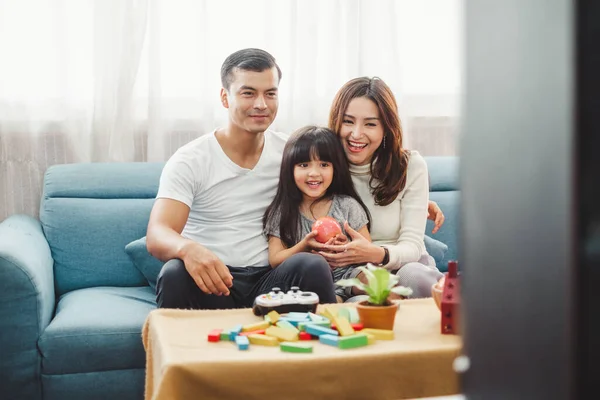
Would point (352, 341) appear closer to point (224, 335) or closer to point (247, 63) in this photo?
point (224, 335)

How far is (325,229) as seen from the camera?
2.07 metres

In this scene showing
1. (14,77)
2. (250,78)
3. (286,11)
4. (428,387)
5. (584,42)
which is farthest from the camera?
(286,11)

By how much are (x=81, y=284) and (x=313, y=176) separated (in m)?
0.87

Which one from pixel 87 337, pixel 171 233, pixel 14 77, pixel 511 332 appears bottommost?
pixel 87 337

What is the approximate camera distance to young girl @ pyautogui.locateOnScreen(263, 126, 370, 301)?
2.19 metres

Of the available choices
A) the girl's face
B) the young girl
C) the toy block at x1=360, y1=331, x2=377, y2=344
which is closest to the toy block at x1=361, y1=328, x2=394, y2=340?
the toy block at x1=360, y1=331, x2=377, y2=344

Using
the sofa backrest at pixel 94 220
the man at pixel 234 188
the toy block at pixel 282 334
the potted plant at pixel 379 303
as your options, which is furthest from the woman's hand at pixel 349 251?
the sofa backrest at pixel 94 220

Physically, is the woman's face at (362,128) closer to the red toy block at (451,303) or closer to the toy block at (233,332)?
the red toy block at (451,303)

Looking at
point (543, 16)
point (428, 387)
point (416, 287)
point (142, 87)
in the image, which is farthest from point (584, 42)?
point (142, 87)

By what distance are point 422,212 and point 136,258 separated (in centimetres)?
90

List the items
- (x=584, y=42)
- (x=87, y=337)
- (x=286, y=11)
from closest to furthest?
(x=584, y=42), (x=87, y=337), (x=286, y=11)

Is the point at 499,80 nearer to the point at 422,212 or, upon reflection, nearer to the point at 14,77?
the point at 422,212

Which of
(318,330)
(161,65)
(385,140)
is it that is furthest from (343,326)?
(161,65)

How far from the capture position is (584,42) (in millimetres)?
272
